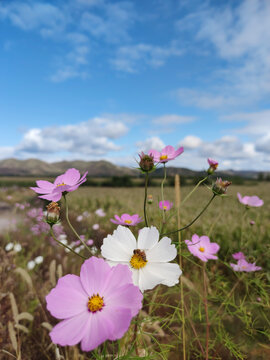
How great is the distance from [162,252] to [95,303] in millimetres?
214

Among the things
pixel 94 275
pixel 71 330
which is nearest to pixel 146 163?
pixel 94 275

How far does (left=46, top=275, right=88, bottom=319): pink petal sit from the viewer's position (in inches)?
20.7

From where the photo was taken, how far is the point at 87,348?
1.49 ft

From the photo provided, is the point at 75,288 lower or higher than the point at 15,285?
higher

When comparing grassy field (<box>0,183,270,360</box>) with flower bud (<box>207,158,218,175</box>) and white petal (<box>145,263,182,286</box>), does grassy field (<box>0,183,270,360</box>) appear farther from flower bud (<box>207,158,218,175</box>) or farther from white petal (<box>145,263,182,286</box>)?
white petal (<box>145,263,182,286</box>)

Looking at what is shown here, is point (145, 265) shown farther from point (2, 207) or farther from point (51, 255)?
point (2, 207)

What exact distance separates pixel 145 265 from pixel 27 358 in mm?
1426

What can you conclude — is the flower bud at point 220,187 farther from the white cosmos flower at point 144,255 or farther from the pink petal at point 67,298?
the pink petal at point 67,298

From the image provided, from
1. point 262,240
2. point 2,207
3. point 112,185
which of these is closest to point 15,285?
point 262,240

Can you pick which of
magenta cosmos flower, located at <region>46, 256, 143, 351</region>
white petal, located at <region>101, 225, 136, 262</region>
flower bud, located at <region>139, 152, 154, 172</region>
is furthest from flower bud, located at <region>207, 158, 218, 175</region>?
magenta cosmos flower, located at <region>46, 256, 143, 351</region>

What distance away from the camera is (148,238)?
707mm

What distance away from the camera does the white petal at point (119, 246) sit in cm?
66

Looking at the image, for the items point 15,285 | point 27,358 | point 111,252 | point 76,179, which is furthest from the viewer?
point 15,285

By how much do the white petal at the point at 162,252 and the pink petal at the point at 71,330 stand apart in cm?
22
